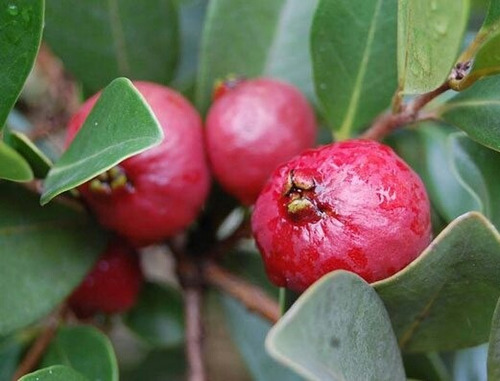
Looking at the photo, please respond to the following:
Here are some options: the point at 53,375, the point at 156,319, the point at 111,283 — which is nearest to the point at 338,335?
the point at 53,375

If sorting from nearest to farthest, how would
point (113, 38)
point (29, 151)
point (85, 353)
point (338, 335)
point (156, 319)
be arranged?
point (338, 335) → point (29, 151) → point (85, 353) → point (113, 38) → point (156, 319)

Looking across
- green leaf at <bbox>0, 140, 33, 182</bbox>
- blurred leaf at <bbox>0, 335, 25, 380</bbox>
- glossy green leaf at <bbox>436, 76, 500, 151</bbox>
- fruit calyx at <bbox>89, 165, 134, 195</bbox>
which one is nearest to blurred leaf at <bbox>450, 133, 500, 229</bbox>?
glossy green leaf at <bbox>436, 76, 500, 151</bbox>

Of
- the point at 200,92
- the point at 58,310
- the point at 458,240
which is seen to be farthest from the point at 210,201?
the point at 458,240

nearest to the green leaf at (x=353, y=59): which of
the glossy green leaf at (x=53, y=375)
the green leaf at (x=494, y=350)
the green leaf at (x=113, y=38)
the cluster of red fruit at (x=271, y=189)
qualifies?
the cluster of red fruit at (x=271, y=189)

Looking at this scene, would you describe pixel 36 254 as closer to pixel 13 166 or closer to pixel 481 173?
pixel 13 166

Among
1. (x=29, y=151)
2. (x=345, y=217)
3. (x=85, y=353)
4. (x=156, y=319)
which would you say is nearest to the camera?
(x=345, y=217)

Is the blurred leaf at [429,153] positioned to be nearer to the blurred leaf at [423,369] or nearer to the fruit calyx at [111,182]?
the blurred leaf at [423,369]

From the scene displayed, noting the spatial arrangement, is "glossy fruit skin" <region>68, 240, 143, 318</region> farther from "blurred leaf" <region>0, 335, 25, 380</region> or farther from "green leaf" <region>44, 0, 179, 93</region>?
"green leaf" <region>44, 0, 179, 93</region>

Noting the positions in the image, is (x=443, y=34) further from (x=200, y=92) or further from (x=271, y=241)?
(x=200, y=92)
